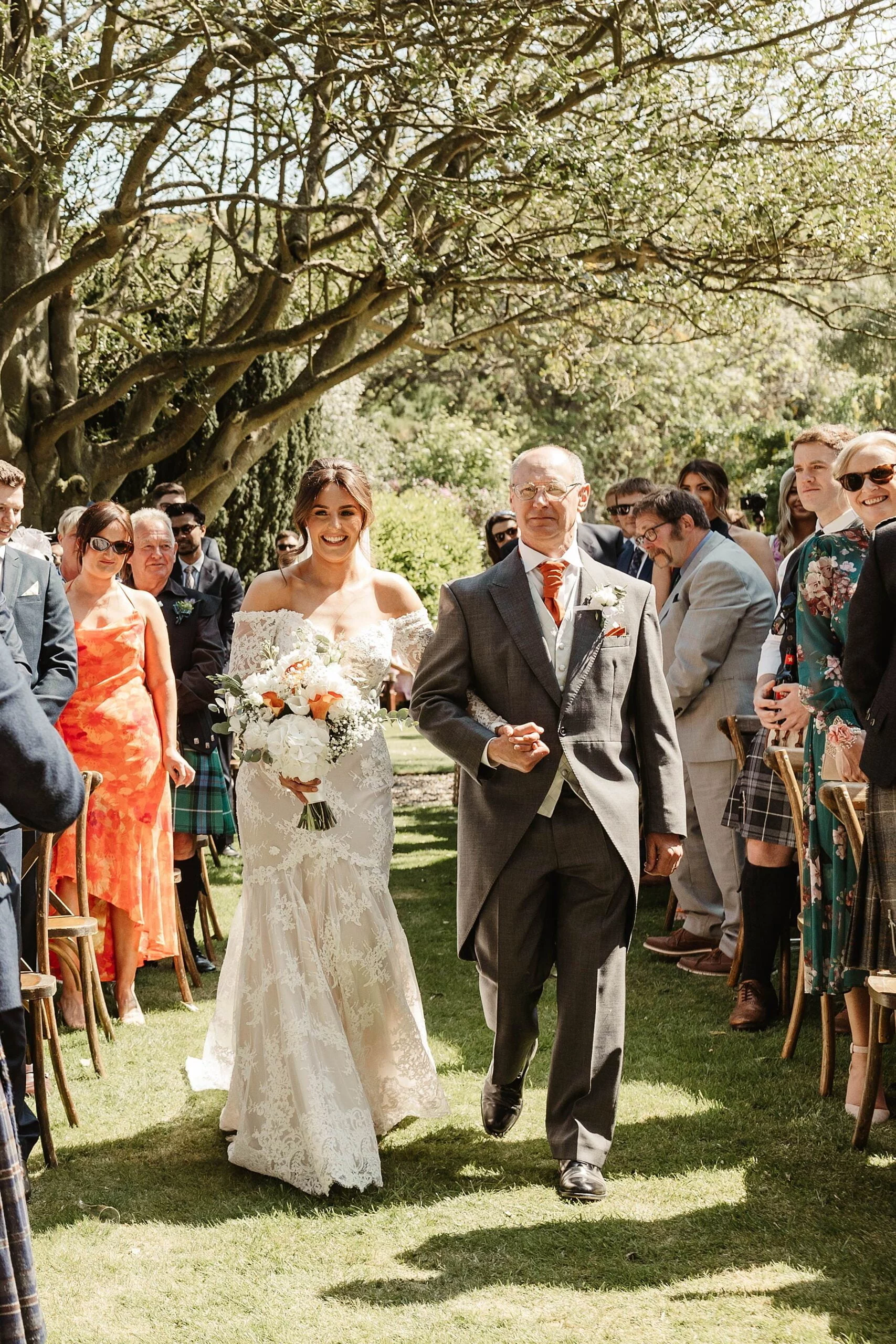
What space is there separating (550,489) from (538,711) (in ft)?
2.55

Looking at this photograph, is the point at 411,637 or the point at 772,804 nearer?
the point at 411,637

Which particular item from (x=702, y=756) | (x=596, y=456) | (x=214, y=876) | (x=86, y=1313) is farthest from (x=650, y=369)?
(x=86, y=1313)

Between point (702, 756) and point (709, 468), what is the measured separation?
2010mm

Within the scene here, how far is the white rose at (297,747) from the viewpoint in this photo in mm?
4770

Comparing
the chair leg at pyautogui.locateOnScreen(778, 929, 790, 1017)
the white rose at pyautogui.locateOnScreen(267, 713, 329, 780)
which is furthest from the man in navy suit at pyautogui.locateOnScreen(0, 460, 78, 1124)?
the chair leg at pyautogui.locateOnScreen(778, 929, 790, 1017)

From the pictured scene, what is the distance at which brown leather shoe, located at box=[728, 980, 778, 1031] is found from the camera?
20.9 ft

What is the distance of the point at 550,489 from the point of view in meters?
4.71

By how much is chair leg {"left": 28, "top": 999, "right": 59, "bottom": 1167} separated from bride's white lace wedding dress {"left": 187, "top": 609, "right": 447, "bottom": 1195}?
0.60m

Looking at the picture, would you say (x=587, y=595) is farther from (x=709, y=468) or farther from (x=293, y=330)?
(x=293, y=330)

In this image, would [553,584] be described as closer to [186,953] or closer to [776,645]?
[776,645]

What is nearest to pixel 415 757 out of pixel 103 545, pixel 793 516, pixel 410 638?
pixel 793 516

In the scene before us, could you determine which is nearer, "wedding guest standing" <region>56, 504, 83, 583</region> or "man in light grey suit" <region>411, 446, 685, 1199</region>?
"man in light grey suit" <region>411, 446, 685, 1199</region>

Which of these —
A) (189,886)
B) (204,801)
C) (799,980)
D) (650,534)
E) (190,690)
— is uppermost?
(650,534)

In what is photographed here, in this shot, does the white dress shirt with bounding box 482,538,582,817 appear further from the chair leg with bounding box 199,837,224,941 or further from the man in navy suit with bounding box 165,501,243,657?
the man in navy suit with bounding box 165,501,243,657
